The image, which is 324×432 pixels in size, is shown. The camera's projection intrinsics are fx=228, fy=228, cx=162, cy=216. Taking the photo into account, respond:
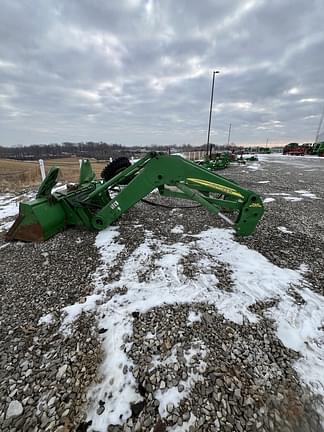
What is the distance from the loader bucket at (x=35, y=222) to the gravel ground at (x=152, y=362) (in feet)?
2.05

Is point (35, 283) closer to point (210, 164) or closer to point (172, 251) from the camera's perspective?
point (172, 251)

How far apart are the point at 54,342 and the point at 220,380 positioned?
1.63 metres

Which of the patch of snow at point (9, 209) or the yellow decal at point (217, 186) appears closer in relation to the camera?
the yellow decal at point (217, 186)

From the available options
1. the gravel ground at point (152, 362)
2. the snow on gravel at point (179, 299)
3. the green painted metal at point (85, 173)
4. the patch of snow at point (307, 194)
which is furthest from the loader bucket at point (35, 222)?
the patch of snow at point (307, 194)

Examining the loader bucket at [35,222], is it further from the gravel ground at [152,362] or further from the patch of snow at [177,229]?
the patch of snow at [177,229]

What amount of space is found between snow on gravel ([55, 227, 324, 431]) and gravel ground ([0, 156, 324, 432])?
3.2 inches

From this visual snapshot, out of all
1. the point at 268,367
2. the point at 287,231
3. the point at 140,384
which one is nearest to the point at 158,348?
the point at 140,384

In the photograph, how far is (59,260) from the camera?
3730mm

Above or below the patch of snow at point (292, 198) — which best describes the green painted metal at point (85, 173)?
above

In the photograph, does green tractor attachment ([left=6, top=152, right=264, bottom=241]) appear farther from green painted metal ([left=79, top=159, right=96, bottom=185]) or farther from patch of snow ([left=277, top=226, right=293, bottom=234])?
patch of snow ([left=277, top=226, right=293, bottom=234])

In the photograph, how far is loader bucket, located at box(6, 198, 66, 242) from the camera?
3.98m

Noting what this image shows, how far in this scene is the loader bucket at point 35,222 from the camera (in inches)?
157

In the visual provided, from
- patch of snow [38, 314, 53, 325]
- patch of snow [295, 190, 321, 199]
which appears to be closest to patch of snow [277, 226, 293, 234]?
patch of snow [295, 190, 321, 199]

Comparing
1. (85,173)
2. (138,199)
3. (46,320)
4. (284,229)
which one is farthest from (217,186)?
(85,173)
